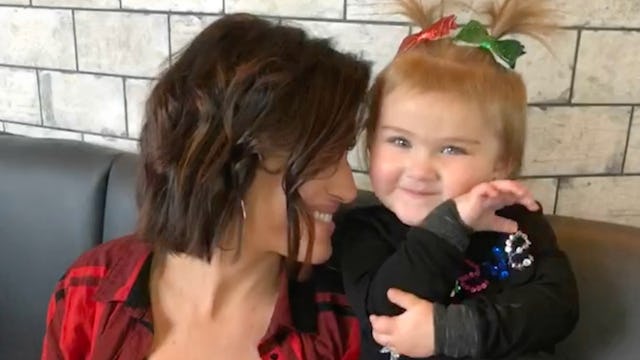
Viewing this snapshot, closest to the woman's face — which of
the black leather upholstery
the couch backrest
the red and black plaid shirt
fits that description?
the red and black plaid shirt

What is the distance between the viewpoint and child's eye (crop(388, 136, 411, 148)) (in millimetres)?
1014

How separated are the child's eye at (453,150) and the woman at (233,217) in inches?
4.7

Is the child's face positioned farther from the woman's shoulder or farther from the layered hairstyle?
the woman's shoulder

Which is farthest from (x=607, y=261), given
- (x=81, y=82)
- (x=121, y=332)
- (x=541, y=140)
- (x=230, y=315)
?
(x=81, y=82)

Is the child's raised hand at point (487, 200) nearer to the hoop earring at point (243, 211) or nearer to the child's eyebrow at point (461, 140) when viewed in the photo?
the child's eyebrow at point (461, 140)

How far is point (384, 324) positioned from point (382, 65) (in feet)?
1.75

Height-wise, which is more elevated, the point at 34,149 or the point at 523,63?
the point at 523,63

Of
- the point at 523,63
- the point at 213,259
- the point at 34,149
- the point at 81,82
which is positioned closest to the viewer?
the point at 213,259

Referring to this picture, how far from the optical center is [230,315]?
1146 mm

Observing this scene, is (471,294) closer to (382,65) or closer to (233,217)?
(233,217)

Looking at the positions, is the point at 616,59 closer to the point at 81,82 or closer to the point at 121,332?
the point at 121,332

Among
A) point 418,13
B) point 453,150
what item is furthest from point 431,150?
point 418,13

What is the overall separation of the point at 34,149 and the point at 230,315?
1.76 feet

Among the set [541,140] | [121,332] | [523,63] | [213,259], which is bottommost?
[121,332]
